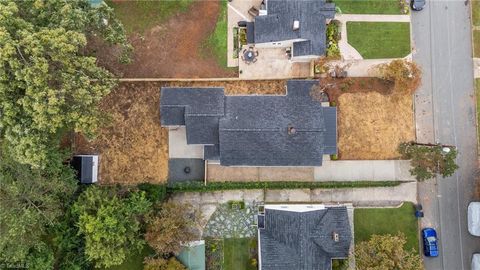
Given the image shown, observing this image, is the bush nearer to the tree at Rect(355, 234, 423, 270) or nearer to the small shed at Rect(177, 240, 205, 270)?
the small shed at Rect(177, 240, 205, 270)

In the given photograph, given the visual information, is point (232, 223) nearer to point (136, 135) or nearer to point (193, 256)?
point (193, 256)

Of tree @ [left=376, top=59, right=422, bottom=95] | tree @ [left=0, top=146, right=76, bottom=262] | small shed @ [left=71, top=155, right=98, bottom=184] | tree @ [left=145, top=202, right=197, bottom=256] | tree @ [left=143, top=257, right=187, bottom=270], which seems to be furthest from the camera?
small shed @ [left=71, top=155, right=98, bottom=184]

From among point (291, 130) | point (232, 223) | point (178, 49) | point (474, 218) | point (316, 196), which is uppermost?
point (178, 49)

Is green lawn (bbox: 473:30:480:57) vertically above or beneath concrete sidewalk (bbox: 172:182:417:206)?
above

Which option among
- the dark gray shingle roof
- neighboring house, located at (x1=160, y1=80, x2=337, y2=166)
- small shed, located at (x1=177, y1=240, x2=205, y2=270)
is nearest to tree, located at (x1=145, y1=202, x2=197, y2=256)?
small shed, located at (x1=177, y1=240, x2=205, y2=270)

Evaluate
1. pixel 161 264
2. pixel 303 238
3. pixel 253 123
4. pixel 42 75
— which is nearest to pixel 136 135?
pixel 253 123

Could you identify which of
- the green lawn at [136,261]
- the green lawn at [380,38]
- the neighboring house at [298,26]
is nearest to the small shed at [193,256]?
the green lawn at [136,261]
